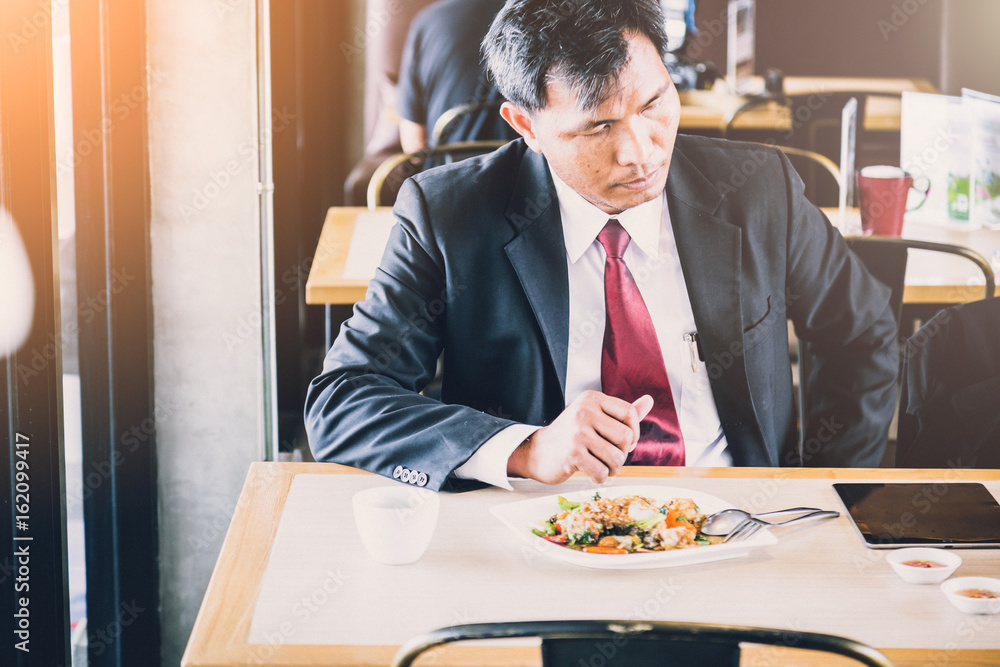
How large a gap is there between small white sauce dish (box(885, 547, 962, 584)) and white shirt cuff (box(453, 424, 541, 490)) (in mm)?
446

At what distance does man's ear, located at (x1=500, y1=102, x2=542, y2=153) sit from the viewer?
163 centimetres

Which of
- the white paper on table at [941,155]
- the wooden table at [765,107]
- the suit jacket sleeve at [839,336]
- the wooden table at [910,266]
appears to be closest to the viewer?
the suit jacket sleeve at [839,336]

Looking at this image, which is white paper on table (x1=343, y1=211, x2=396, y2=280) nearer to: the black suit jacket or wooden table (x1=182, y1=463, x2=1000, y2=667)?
the black suit jacket

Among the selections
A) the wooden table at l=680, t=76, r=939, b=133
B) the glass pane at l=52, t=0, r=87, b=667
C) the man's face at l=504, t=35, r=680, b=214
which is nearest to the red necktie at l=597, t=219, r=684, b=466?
the man's face at l=504, t=35, r=680, b=214

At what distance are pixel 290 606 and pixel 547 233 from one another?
0.88 m

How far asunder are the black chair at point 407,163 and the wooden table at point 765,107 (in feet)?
3.60

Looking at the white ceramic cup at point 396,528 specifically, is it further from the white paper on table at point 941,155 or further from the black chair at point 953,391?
the white paper on table at point 941,155

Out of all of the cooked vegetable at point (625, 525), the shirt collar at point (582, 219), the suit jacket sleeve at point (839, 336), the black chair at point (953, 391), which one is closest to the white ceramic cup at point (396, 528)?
the cooked vegetable at point (625, 525)

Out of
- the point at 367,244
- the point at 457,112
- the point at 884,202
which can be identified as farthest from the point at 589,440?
the point at 457,112

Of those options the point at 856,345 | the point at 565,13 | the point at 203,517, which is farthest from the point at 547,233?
the point at 203,517

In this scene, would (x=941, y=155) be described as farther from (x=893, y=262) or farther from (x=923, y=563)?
(x=923, y=563)

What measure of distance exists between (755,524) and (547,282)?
646 millimetres

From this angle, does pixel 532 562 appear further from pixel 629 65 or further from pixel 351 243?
pixel 351 243

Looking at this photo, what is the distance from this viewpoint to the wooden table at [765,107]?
3.69 meters
